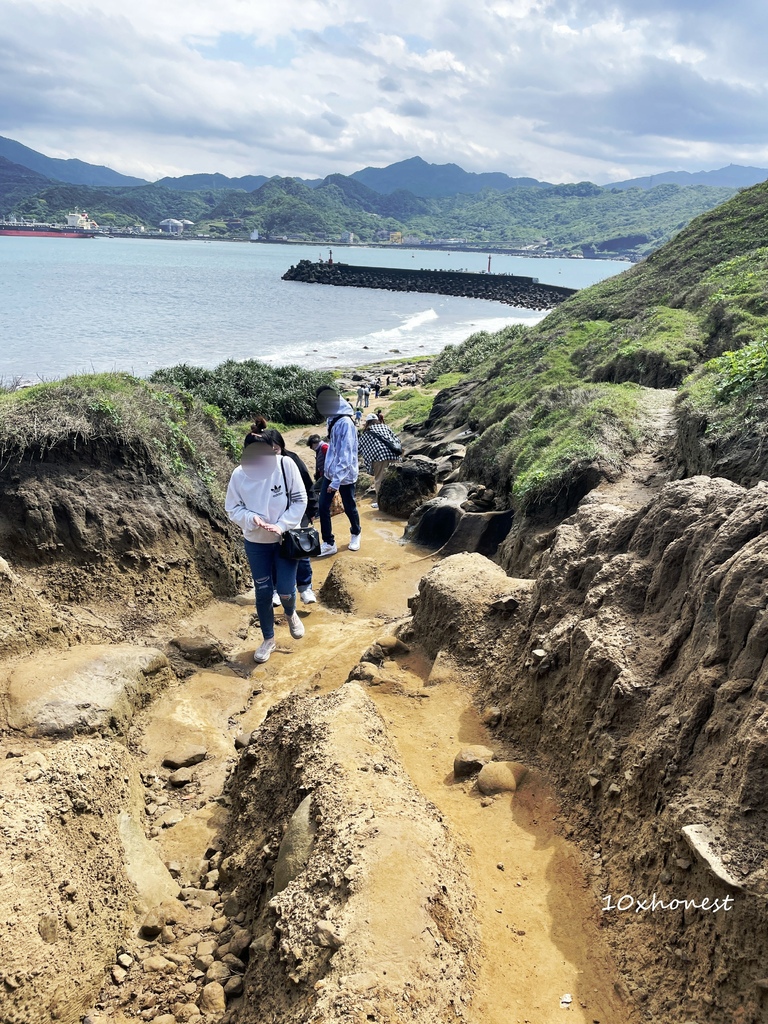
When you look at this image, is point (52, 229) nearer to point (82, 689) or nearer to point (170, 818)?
point (82, 689)

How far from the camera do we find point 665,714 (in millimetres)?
3668

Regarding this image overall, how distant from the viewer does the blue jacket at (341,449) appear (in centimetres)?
974

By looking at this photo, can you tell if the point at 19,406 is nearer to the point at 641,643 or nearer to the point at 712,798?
the point at 641,643

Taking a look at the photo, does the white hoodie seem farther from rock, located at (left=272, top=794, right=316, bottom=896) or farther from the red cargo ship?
the red cargo ship

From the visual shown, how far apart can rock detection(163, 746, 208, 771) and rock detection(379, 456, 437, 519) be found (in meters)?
8.01

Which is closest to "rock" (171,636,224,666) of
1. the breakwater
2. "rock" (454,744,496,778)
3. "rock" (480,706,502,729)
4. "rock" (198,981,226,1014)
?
"rock" (480,706,502,729)

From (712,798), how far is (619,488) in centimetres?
545

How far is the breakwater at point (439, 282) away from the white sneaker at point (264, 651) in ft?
221

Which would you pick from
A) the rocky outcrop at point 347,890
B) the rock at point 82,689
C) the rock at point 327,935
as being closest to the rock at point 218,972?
the rocky outcrop at point 347,890

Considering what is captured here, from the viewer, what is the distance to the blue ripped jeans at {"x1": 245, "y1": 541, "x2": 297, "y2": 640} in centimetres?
683

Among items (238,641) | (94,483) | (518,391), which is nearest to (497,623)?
(238,641)

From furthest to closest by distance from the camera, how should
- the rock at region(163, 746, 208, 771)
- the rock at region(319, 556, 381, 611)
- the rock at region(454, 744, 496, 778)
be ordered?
the rock at region(319, 556, 381, 611) < the rock at region(163, 746, 208, 771) < the rock at region(454, 744, 496, 778)

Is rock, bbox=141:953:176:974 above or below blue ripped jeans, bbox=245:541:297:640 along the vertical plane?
below

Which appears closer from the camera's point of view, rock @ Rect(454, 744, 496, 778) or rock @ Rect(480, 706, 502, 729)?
rock @ Rect(454, 744, 496, 778)
